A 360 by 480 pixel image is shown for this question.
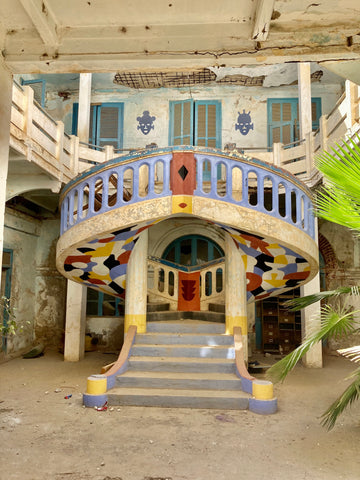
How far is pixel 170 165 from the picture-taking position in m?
5.80

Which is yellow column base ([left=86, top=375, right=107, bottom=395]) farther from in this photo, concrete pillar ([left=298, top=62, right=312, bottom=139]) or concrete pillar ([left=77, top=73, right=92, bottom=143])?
concrete pillar ([left=298, top=62, right=312, bottom=139])

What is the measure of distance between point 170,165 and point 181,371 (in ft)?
Result: 10.5

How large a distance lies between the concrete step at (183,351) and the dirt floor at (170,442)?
1.07 m

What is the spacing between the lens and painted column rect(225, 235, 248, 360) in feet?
22.5

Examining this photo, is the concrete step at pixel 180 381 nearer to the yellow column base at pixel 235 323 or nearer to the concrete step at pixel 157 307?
the yellow column base at pixel 235 323

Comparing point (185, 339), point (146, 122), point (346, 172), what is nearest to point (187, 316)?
point (185, 339)

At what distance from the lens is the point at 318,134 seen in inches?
322

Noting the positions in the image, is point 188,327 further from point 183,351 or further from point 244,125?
point 244,125

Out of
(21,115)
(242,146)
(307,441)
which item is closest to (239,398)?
(307,441)

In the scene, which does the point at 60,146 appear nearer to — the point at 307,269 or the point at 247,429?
the point at 307,269

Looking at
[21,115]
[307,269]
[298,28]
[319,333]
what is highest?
[21,115]

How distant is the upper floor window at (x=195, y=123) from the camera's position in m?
10.6

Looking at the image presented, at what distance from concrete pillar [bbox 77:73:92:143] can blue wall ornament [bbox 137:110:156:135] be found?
1.70 metres

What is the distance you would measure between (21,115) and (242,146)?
6050mm
